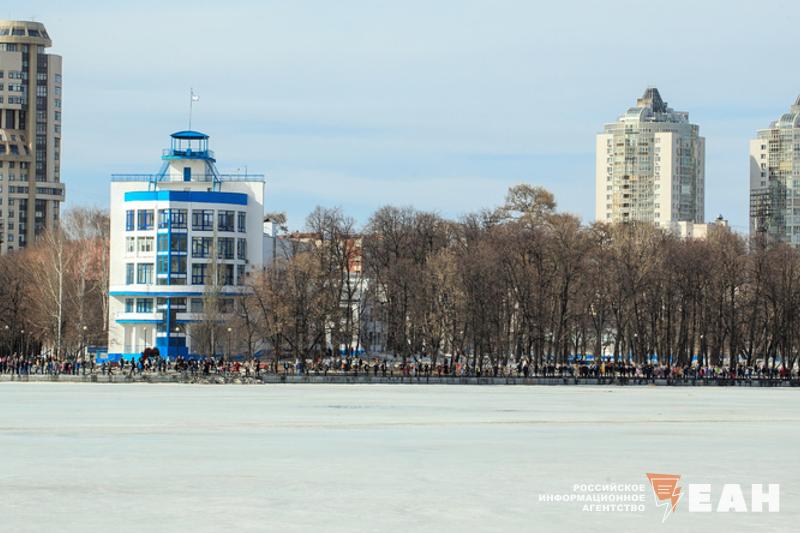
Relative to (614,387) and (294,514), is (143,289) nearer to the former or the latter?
(614,387)

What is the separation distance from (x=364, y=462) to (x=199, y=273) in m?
93.3

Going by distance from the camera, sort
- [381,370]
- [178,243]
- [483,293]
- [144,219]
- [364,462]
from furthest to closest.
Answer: [144,219] → [178,243] → [483,293] → [381,370] → [364,462]

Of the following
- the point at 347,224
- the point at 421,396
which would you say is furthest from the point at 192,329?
the point at 421,396

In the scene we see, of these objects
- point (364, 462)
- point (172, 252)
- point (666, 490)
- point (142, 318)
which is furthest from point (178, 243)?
point (666, 490)

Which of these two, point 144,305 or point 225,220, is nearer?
point 144,305

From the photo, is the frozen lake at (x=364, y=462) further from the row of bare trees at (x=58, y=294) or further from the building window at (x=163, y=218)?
the building window at (x=163, y=218)

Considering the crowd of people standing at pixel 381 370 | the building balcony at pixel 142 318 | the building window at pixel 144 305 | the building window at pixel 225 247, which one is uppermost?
the building window at pixel 225 247

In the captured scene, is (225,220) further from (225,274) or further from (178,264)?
(178,264)

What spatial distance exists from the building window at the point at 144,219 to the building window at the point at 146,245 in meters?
1.03

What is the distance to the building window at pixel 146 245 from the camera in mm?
126875

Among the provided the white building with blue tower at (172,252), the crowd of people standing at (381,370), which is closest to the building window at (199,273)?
the white building with blue tower at (172,252)

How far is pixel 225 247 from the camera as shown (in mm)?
127250

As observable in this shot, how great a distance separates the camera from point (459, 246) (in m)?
123

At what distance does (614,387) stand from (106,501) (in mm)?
68419
